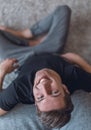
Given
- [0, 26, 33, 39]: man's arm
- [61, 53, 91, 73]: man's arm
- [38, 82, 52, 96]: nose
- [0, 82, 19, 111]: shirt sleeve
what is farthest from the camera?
[0, 26, 33, 39]: man's arm

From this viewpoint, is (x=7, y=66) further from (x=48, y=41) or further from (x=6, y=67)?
(x=48, y=41)

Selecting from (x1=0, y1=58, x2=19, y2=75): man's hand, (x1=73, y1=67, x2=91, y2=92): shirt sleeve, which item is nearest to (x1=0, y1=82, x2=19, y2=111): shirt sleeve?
(x1=0, y1=58, x2=19, y2=75): man's hand

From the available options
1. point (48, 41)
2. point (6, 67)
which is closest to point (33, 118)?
point (6, 67)

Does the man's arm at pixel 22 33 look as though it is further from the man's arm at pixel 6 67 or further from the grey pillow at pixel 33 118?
the grey pillow at pixel 33 118

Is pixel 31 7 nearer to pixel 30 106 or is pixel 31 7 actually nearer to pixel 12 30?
pixel 12 30

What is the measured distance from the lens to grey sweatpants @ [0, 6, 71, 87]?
148 cm

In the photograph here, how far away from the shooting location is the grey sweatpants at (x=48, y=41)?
1479 millimetres

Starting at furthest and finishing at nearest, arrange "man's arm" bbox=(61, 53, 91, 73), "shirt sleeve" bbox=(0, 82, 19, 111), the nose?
"man's arm" bbox=(61, 53, 91, 73)
"shirt sleeve" bbox=(0, 82, 19, 111)
the nose

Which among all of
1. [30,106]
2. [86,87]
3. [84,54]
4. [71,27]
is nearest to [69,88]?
[86,87]

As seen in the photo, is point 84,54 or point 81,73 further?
point 84,54

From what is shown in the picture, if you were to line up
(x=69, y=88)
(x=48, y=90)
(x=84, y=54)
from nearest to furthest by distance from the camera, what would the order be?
(x=48, y=90) → (x=69, y=88) → (x=84, y=54)

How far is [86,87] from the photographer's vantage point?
137 cm

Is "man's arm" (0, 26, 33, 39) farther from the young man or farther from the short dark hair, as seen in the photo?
the short dark hair

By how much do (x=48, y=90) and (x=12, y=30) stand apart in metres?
0.53
